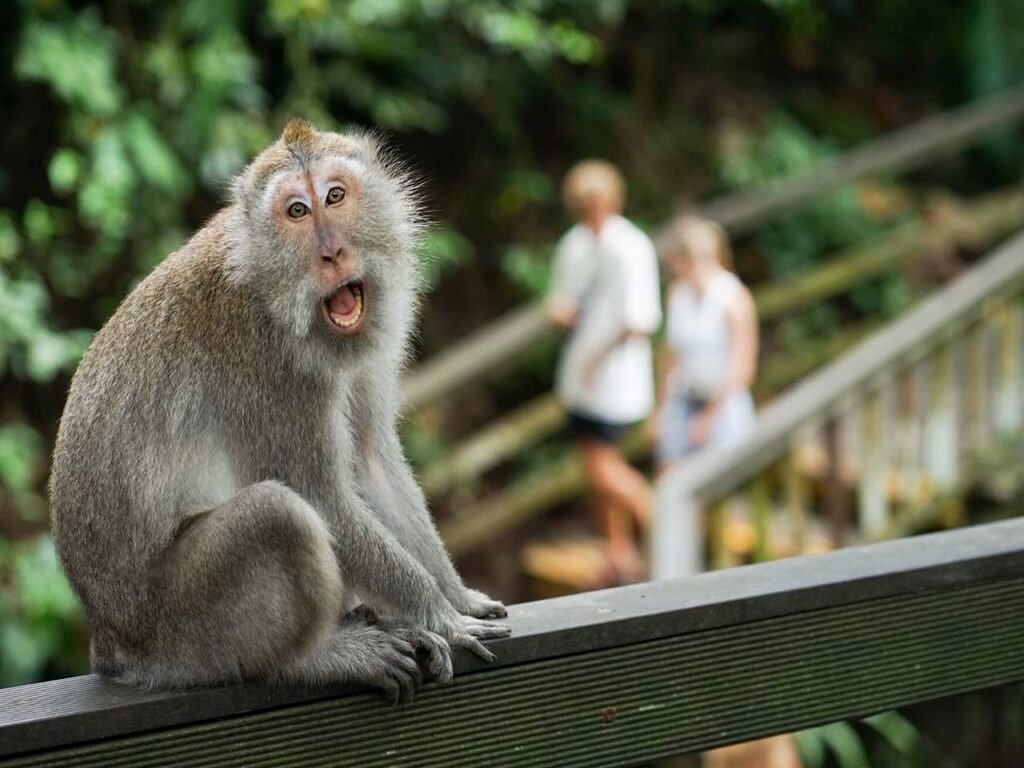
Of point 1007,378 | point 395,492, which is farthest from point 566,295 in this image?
point 395,492

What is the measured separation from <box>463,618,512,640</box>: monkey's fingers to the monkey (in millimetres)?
18

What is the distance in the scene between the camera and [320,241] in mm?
2418

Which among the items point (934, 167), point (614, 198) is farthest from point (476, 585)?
point (934, 167)

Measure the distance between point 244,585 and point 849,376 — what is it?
3578mm

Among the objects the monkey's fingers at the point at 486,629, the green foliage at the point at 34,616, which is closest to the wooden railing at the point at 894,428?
the green foliage at the point at 34,616

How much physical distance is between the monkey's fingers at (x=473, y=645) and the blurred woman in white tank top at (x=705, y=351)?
4154 mm

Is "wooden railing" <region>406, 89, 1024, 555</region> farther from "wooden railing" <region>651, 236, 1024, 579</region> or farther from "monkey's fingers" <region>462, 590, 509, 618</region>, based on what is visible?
"monkey's fingers" <region>462, 590, 509, 618</region>

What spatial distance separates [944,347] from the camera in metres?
5.71

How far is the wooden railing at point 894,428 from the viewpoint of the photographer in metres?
5.18

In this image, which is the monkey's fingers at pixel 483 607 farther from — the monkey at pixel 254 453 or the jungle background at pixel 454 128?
the jungle background at pixel 454 128

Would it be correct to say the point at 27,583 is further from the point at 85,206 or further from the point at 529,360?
the point at 529,360

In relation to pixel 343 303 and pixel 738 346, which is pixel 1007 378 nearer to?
pixel 738 346

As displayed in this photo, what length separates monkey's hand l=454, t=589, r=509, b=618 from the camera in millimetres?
2322

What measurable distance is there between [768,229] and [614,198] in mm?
3154
